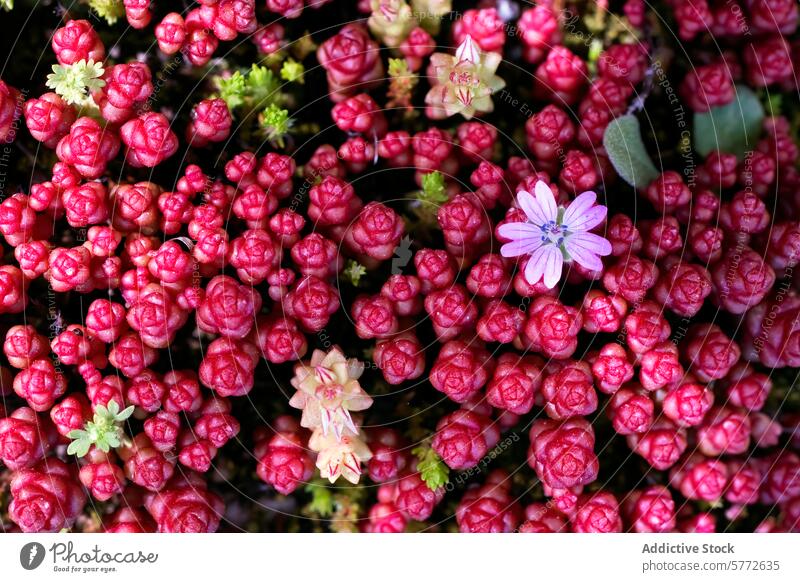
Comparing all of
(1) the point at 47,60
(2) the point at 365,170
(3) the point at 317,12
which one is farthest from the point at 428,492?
(1) the point at 47,60

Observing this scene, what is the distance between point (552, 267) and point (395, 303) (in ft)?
1.20

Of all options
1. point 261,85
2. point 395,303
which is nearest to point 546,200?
point 395,303

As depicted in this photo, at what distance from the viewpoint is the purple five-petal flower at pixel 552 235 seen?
158 cm

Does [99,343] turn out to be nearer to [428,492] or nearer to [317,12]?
[428,492]

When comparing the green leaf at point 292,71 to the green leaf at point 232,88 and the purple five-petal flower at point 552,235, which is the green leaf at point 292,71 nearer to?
the green leaf at point 232,88

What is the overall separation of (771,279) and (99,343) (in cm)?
155

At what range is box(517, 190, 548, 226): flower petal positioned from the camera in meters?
1.60

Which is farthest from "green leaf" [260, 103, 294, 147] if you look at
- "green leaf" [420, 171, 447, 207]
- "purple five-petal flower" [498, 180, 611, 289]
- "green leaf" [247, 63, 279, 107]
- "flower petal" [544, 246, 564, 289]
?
"flower petal" [544, 246, 564, 289]

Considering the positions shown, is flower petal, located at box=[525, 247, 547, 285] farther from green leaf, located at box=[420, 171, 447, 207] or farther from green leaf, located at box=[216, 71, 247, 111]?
green leaf, located at box=[216, 71, 247, 111]

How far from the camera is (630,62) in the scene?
178 centimetres

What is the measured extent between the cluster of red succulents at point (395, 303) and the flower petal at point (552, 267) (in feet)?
0.15

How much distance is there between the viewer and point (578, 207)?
1606 millimetres
